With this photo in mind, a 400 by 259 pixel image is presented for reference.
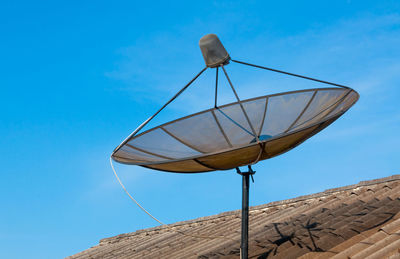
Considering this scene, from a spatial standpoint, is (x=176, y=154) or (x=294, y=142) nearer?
(x=294, y=142)

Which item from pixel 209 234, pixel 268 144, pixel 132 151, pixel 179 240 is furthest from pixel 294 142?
pixel 179 240

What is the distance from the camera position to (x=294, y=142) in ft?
18.8

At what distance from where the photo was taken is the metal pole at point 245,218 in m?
5.65

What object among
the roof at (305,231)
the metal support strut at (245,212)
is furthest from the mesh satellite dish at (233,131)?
the roof at (305,231)

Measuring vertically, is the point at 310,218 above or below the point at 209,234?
below

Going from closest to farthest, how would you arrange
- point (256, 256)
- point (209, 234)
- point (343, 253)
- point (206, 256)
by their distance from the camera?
point (343, 253)
point (256, 256)
point (206, 256)
point (209, 234)

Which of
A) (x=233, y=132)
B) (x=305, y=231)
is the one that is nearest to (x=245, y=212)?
(x=305, y=231)

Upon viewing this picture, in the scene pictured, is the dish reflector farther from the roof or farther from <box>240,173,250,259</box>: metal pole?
the roof

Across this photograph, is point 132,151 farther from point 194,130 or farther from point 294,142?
point 294,142

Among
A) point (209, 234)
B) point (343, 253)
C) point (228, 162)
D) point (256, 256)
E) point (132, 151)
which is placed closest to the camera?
point (343, 253)

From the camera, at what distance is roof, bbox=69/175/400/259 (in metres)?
5.65

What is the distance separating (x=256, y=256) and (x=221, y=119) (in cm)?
234

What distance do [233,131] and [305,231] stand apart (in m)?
1.83

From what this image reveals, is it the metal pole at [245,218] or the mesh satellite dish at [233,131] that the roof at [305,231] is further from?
the mesh satellite dish at [233,131]
